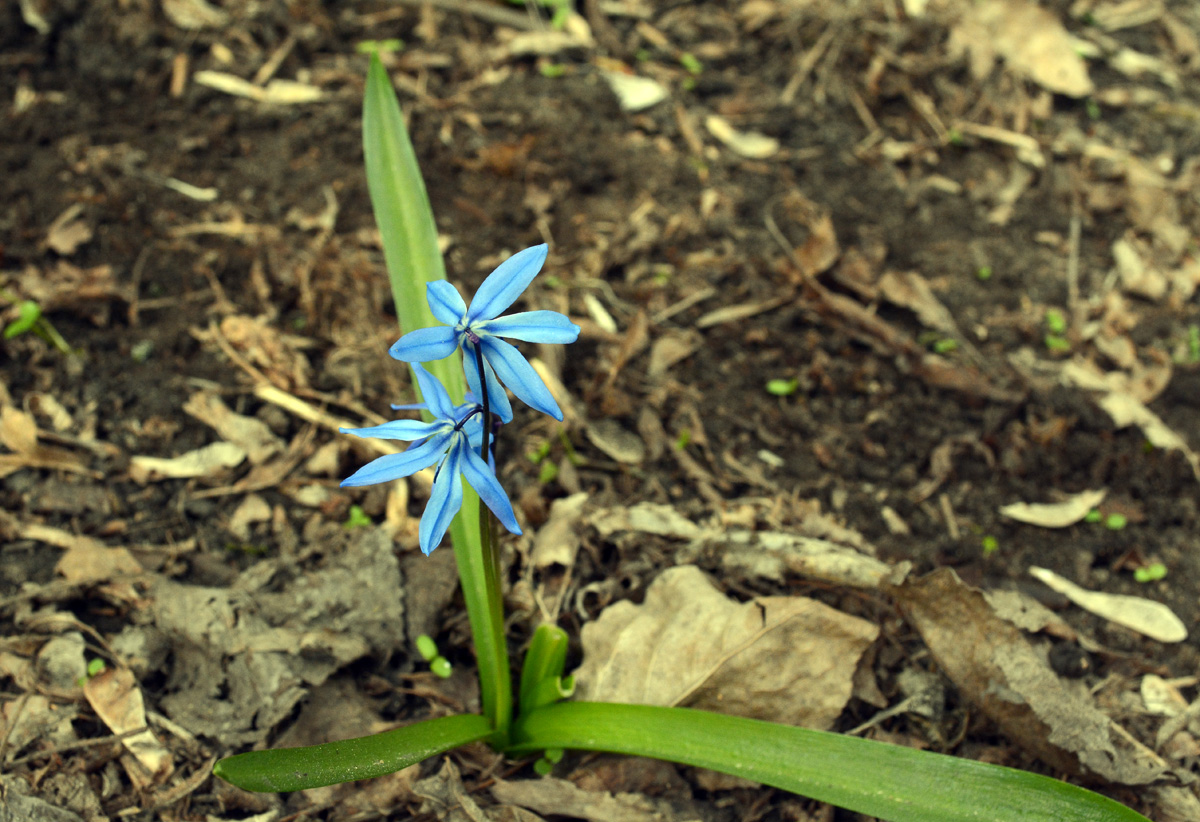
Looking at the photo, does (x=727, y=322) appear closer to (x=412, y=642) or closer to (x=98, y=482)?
(x=412, y=642)

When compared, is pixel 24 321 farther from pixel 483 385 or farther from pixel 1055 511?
pixel 1055 511

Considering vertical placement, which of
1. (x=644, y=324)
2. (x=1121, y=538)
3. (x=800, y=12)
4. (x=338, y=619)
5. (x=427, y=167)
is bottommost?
(x=1121, y=538)

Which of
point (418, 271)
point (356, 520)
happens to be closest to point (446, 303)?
point (418, 271)

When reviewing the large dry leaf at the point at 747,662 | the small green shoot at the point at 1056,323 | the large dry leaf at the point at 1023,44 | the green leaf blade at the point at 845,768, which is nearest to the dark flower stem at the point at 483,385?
the green leaf blade at the point at 845,768

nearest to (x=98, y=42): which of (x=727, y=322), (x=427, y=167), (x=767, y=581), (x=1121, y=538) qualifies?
(x=427, y=167)

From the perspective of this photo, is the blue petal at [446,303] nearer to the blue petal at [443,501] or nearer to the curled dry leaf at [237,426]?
the blue petal at [443,501]

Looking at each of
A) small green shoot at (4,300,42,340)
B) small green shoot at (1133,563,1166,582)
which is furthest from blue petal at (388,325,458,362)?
small green shoot at (1133,563,1166,582)

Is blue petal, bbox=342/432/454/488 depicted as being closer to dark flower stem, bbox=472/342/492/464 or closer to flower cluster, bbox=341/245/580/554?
flower cluster, bbox=341/245/580/554
